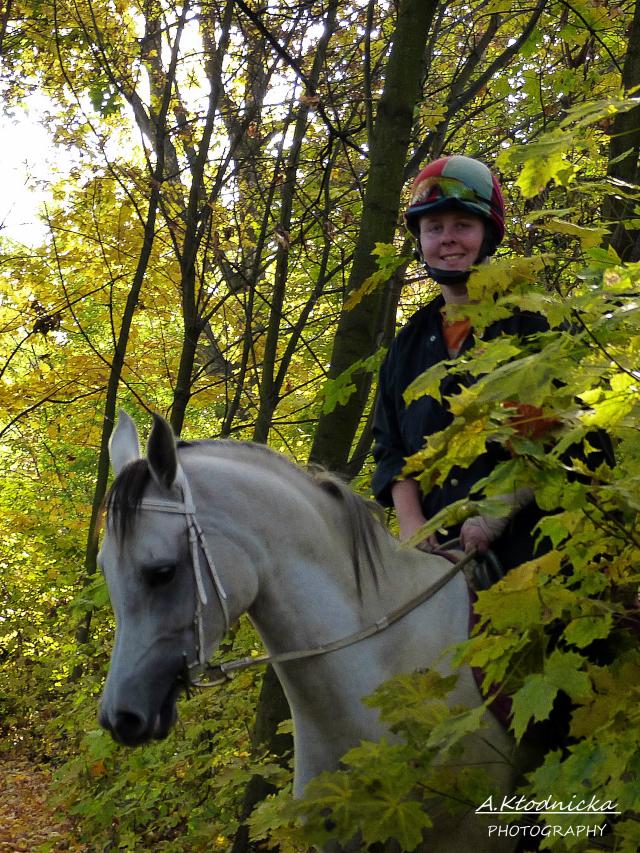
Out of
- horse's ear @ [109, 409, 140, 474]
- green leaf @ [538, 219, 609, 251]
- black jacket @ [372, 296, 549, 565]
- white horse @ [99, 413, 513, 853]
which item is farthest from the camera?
black jacket @ [372, 296, 549, 565]

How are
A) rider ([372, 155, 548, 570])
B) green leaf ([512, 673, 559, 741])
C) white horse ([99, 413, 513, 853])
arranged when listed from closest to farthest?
green leaf ([512, 673, 559, 741]), white horse ([99, 413, 513, 853]), rider ([372, 155, 548, 570])

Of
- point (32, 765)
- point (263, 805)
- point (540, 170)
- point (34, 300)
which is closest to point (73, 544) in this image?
point (32, 765)

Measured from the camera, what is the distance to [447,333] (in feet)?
11.5

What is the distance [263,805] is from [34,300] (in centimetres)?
825

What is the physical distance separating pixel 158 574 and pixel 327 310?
763 centimetres

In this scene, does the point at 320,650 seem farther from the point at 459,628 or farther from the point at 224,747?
the point at 224,747

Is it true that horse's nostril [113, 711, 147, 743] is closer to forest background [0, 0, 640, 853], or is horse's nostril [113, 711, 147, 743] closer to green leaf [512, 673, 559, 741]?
forest background [0, 0, 640, 853]

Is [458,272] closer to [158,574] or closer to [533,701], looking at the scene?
[158,574]

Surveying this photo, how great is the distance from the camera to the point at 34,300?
10.9m

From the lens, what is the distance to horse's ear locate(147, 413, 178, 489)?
2.66 m

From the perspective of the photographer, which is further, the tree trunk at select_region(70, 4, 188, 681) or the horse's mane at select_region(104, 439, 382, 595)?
the tree trunk at select_region(70, 4, 188, 681)

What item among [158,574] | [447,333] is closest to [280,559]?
[158,574]

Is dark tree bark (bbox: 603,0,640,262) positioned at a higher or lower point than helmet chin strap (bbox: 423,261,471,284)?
higher

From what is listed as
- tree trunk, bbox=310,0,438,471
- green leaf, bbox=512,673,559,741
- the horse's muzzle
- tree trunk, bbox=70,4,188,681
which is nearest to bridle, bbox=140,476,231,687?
the horse's muzzle
